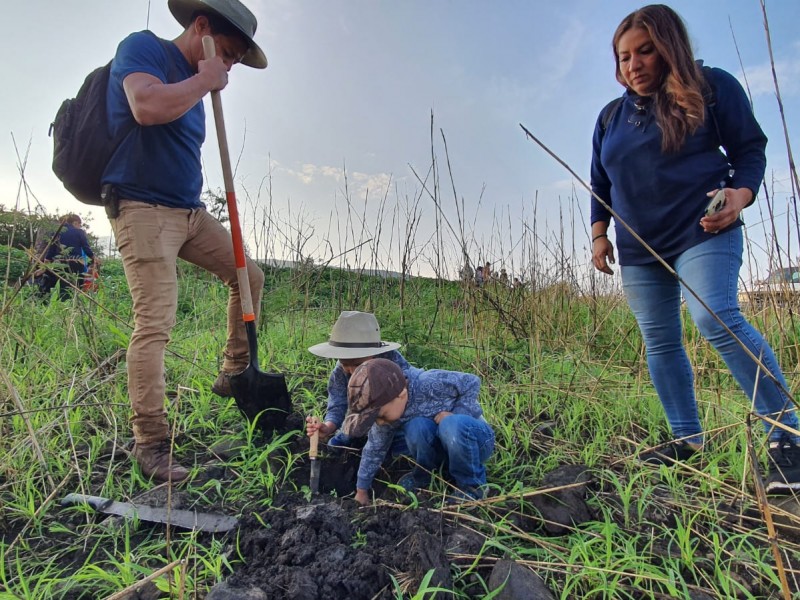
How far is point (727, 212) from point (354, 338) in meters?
1.53

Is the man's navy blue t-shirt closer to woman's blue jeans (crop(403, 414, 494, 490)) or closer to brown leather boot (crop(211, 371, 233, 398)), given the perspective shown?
brown leather boot (crop(211, 371, 233, 398))

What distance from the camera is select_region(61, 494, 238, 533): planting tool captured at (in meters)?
1.69

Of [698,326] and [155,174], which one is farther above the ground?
[155,174]

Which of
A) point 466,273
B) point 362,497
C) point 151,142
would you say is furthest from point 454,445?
point 466,273

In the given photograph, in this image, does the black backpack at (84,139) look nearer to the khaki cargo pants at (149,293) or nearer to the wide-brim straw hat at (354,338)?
the khaki cargo pants at (149,293)

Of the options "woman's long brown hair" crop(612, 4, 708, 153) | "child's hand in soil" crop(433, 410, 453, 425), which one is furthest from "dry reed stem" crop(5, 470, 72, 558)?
"woman's long brown hair" crop(612, 4, 708, 153)

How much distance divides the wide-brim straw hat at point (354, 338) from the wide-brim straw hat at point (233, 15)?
53.5 inches

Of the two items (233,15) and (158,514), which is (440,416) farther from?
(233,15)

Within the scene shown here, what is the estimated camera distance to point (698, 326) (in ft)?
6.09

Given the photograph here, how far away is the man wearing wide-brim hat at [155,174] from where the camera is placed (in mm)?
1885

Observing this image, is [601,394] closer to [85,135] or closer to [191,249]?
[191,249]

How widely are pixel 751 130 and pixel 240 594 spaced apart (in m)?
2.37

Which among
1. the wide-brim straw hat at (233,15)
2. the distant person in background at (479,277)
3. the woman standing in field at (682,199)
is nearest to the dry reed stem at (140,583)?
the woman standing in field at (682,199)

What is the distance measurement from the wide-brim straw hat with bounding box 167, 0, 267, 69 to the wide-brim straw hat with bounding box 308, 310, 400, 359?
136 cm
